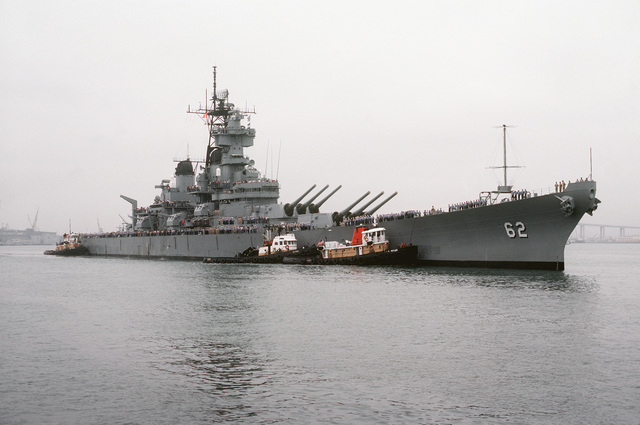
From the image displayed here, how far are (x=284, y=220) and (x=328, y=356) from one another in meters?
39.1

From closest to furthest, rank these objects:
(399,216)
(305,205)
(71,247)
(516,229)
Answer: (516,229), (399,216), (305,205), (71,247)

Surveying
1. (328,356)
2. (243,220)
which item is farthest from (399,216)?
(328,356)

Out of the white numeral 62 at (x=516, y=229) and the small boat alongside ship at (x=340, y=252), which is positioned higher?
the white numeral 62 at (x=516, y=229)

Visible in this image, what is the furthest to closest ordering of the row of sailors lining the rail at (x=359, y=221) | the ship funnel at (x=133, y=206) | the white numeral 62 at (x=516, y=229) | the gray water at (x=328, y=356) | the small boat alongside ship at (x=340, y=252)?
the ship funnel at (x=133, y=206)
the row of sailors lining the rail at (x=359, y=221)
the small boat alongside ship at (x=340, y=252)
the white numeral 62 at (x=516, y=229)
the gray water at (x=328, y=356)

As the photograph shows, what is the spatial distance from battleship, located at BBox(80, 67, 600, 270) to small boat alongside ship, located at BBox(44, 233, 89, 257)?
3.19 ft

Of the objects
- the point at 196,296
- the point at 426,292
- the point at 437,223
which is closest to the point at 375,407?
the point at 426,292

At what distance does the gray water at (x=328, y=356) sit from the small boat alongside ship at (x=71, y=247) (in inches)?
2246

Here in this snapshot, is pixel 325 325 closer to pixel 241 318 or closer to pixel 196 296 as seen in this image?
pixel 241 318

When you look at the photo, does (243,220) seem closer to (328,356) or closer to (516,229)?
(516,229)

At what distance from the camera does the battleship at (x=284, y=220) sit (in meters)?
36.1

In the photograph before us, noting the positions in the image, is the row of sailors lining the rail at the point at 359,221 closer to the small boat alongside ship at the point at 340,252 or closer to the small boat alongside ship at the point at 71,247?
the small boat alongside ship at the point at 340,252

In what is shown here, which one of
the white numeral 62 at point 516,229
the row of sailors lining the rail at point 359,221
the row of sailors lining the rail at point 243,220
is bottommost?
the white numeral 62 at point 516,229

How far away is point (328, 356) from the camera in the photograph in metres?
16.7

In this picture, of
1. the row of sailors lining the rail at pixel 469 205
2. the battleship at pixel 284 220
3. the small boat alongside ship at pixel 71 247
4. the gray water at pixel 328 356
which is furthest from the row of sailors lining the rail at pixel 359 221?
the small boat alongside ship at pixel 71 247
